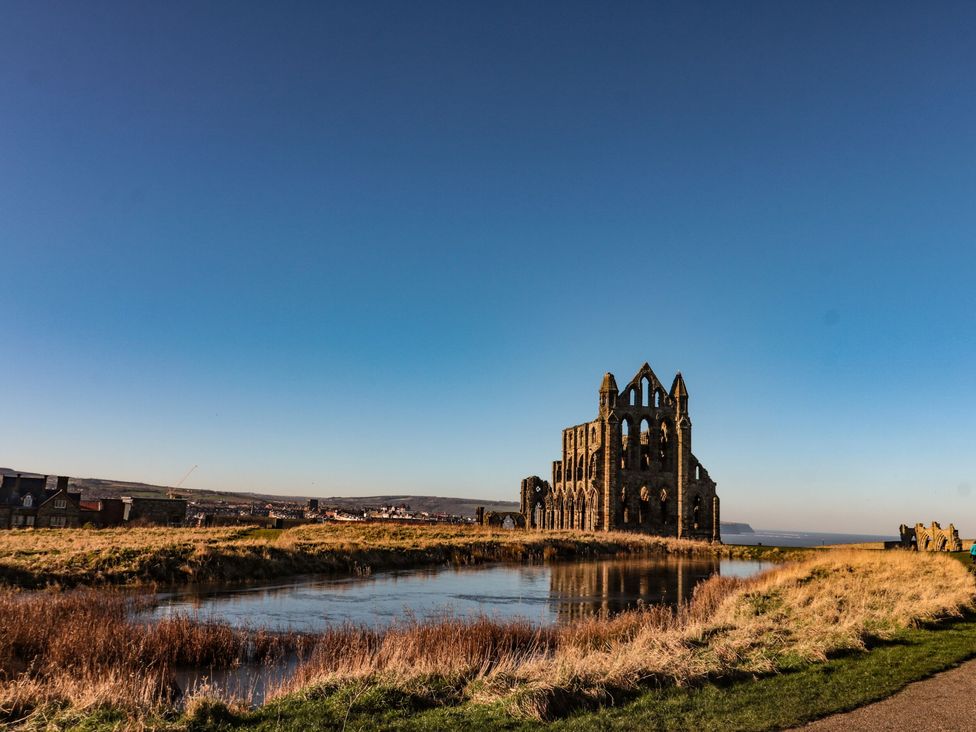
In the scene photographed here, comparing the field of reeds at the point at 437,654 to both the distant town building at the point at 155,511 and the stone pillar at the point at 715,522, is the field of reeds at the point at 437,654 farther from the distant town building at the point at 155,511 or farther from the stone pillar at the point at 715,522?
the distant town building at the point at 155,511

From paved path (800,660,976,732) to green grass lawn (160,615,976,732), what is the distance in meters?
0.23

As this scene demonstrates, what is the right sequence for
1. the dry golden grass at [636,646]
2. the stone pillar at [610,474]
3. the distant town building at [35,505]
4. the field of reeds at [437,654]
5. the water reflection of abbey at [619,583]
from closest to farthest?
1. the field of reeds at [437,654]
2. the dry golden grass at [636,646]
3. the water reflection of abbey at [619,583]
4. the distant town building at [35,505]
5. the stone pillar at [610,474]

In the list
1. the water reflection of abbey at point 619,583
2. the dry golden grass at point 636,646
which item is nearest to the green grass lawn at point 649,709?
the dry golden grass at point 636,646

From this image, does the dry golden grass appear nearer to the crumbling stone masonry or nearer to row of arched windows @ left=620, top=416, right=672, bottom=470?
the crumbling stone masonry

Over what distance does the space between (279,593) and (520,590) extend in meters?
9.18

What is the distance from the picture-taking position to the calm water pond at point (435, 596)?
65.6 feet

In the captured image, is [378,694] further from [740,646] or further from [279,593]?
[279,593]

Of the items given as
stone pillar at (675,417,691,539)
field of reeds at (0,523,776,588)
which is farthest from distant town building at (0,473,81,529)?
stone pillar at (675,417,691,539)

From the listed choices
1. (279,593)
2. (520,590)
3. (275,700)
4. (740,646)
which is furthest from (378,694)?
(520,590)

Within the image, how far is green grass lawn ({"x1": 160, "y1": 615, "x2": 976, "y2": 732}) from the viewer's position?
8.90 meters

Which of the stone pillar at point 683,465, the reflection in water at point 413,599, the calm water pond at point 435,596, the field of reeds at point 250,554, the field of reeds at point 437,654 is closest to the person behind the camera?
the field of reeds at point 437,654

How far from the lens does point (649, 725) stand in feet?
29.7

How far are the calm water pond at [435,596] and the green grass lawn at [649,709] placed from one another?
7.53 meters

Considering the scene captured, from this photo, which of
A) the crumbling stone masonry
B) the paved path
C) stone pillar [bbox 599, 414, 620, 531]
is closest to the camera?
the paved path
